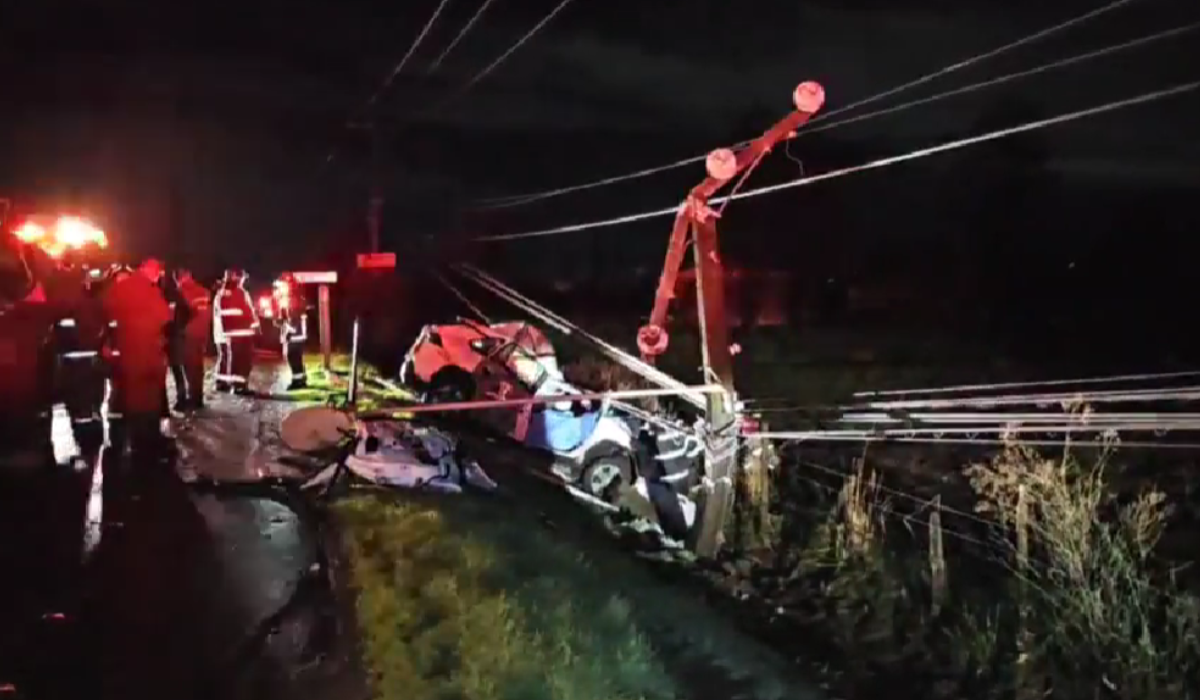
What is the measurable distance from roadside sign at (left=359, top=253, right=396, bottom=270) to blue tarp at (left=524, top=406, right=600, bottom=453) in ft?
33.2

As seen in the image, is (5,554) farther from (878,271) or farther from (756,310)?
(878,271)

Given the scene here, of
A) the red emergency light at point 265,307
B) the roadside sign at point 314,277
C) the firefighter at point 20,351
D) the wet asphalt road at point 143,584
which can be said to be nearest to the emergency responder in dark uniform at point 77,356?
the firefighter at point 20,351

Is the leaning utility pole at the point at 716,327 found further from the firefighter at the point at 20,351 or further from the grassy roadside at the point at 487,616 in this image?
the firefighter at the point at 20,351

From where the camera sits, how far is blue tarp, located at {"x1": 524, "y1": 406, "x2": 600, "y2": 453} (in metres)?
12.7

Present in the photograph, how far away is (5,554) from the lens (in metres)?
8.84

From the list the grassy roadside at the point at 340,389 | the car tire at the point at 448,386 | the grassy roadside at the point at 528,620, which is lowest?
the grassy roadside at the point at 528,620

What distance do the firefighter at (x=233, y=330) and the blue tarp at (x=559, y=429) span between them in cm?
573

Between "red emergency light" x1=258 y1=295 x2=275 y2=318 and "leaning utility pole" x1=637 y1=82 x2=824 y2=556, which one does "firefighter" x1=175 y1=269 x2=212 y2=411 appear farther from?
"leaning utility pole" x1=637 y1=82 x2=824 y2=556

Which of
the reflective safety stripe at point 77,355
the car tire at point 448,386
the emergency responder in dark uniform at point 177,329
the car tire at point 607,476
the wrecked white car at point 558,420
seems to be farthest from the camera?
the car tire at point 448,386

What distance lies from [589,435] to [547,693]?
19.6 ft

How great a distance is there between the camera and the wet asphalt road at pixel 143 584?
646 cm

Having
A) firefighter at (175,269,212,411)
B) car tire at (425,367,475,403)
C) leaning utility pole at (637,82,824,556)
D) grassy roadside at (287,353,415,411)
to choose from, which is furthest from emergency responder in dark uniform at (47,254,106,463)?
leaning utility pole at (637,82,824,556)

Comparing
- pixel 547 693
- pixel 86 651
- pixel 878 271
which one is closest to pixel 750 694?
pixel 547 693

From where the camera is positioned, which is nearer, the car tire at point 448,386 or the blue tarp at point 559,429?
the blue tarp at point 559,429
